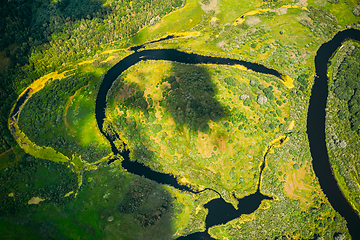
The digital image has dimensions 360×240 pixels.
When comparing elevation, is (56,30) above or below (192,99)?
above

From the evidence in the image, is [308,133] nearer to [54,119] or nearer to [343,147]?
[343,147]

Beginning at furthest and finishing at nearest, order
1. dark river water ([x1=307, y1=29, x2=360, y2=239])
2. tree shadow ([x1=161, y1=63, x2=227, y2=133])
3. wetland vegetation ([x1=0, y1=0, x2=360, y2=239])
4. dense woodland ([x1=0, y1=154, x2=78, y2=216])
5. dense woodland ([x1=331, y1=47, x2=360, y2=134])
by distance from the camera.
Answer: dense woodland ([x1=331, y1=47, x2=360, y2=134])
tree shadow ([x1=161, y1=63, x2=227, y2=133])
dense woodland ([x1=0, y1=154, x2=78, y2=216])
dark river water ([x1=307, y1=29, x2=360, y2=239])
wetland vegetation ([x1=0, y1=0, x2=360, y2=239])

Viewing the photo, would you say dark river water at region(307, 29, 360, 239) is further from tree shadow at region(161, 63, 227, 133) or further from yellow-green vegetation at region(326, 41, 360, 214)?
tree shadow at region(161, 63, 227, 133)

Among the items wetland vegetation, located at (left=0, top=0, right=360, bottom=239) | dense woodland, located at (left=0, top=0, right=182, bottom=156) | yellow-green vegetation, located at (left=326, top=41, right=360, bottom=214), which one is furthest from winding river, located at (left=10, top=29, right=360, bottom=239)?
dense woodland, located at (left=0, top=0, right=182, bottom=156)

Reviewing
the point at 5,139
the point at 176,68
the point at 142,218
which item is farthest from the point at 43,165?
the point at 176,68

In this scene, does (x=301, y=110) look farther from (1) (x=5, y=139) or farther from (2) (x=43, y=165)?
(1) (x=5, y=139)

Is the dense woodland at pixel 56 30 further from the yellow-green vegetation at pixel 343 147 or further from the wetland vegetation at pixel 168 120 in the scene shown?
the yellow-green vegetation at pixel 343 147

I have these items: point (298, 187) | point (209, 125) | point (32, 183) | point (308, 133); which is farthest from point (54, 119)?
point (308, 133)
